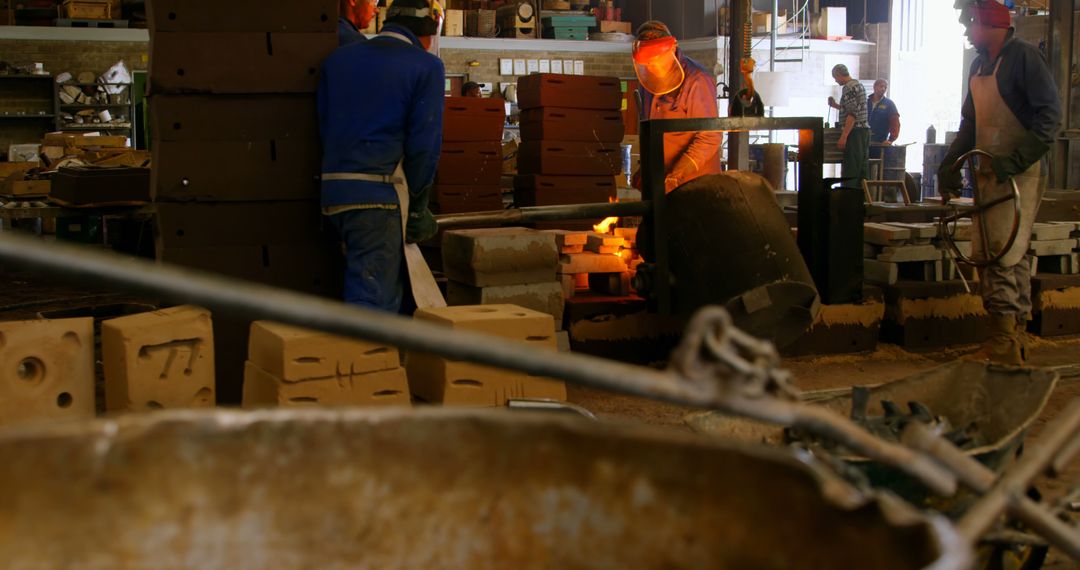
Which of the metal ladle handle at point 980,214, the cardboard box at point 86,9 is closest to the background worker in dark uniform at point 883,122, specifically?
the metal ladle handle at point 980,214

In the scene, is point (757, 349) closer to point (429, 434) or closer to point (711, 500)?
point (711, 500)

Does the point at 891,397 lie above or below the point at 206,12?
below

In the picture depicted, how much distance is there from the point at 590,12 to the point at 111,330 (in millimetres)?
17334

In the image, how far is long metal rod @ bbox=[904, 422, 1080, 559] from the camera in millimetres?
1755

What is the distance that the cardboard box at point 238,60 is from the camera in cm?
524

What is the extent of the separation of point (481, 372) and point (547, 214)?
66.2 inches

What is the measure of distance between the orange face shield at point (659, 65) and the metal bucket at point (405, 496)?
6.73 m

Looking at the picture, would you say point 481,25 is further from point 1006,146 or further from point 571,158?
point 1006,146

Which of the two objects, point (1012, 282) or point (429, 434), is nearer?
point (429, 434)

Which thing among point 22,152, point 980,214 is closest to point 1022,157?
point 980,214

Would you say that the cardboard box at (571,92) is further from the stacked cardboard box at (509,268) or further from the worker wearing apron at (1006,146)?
the worker wearing apron at (1006,146)

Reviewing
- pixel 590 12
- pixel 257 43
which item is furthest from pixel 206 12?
pixel 590 12

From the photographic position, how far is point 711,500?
5.58ft

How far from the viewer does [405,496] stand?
177cm
